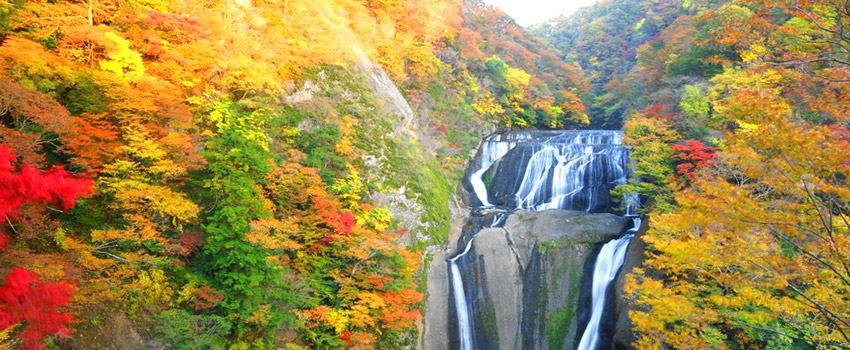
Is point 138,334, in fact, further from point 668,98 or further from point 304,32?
point 668,98

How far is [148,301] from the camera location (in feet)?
21.7

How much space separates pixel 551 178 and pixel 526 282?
6.27 metres

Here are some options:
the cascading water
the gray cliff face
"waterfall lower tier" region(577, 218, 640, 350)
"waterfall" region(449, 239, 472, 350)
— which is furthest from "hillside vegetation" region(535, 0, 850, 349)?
"waterfall" region(449, 239, 472, 350)

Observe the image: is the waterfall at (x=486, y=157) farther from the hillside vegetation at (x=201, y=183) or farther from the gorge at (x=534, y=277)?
the hillside vegetation at (x=201, y=183)

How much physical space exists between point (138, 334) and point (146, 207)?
2332 mm

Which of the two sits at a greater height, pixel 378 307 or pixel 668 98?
pixel 668 98

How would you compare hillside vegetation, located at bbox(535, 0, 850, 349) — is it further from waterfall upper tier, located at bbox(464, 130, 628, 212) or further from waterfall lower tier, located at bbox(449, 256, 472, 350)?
waterfall lower tier, located at bbox(449, 256, 472, 350)

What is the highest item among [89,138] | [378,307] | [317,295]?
[89,138]

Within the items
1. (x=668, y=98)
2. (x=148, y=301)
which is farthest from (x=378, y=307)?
(x=668, y=98)

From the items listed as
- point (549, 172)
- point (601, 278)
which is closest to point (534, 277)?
point (601, 278)

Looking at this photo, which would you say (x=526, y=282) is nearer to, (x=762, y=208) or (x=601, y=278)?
(x=601, y=278)

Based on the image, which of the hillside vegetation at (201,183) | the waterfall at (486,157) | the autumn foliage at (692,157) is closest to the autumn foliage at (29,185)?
the hillside vegetation at (201,183)

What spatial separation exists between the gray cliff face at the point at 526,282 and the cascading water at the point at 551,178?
560mm

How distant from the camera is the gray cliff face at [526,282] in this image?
43.4ft
